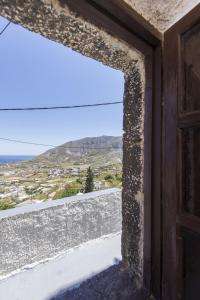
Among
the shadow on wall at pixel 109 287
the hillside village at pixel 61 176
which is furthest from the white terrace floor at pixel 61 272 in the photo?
the hillside village at pixel 61 176

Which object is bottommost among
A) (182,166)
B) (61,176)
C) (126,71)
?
(61,176)

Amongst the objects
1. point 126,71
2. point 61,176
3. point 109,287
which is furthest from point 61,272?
point 61,176

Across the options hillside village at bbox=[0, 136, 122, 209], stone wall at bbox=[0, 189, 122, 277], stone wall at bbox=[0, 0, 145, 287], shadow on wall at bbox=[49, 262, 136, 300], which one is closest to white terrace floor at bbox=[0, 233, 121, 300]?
stone wall at bbox=[0, 189, 122, 277]

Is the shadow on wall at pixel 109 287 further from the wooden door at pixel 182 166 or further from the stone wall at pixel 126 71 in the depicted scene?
the wooden door at pixel 182 166

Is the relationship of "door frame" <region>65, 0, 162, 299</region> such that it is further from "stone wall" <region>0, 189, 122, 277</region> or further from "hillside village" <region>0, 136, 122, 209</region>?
"hillside village" <region>0, 136, 122, 209</region>

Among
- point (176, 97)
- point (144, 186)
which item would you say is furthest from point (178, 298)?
point (176, 97)

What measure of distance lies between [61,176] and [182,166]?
6.63 meters

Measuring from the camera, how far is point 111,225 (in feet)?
7.26

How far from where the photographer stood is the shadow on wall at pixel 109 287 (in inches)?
29.2

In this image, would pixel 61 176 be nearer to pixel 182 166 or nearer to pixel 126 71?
pixel 126 71

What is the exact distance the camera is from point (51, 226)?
1.70m

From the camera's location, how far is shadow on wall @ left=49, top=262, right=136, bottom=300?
0.74 metres

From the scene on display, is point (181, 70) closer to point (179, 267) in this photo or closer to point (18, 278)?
point (179, 267)

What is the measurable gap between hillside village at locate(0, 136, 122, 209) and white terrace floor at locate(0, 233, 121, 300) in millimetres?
1116
